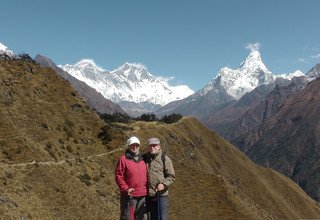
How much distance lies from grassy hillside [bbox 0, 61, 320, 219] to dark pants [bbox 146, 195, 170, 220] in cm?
2321

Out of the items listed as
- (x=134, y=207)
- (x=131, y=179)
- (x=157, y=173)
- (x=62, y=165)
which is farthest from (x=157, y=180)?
(x=62, y=165)

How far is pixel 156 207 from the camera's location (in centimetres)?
1820

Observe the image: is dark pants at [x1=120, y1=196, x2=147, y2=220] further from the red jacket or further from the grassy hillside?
the grassy hillside

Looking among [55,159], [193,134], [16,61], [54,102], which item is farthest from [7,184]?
[193,134]

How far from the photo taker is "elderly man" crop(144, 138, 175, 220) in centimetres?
1781

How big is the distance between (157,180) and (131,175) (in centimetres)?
108

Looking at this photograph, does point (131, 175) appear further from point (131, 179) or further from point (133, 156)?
point (133, 156)

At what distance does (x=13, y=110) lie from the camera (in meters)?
69.4

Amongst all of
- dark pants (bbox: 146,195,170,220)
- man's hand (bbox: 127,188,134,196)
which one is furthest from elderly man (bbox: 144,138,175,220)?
man's hand (bbox: 127,188,134,196)

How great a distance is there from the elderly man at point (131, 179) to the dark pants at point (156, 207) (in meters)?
0.44

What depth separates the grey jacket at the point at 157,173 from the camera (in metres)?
17.9

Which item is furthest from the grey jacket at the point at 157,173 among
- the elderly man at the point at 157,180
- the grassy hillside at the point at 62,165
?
the grassy hillside at the point at 62,165

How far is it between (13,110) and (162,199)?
56.0 metres

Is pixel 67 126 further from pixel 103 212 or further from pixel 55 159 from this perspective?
pixel 103 212
